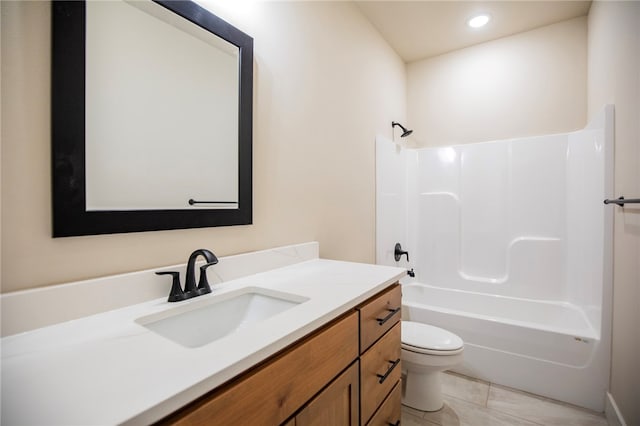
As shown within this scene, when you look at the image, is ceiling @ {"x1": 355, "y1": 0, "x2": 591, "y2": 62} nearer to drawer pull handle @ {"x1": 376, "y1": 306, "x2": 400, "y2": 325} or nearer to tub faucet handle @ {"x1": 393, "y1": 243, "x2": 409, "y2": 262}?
tub faucet handle @ {"x1": 393, "y1": 243, "x2": 409, "y2": 262}

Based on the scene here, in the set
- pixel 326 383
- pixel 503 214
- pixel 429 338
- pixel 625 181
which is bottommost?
Result: pixel 429 338

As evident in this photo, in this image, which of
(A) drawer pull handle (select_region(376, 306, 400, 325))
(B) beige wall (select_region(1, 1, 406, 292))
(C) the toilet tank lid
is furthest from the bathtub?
(A) drawer pull handle (select_region(376, 306, 400, 325))

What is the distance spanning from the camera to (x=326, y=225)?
A: 183 cm

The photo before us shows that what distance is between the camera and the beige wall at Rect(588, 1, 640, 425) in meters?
1.38

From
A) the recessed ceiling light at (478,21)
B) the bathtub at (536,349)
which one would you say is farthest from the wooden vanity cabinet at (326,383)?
the recessed ceiling light at (478,21)

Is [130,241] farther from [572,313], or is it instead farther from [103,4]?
[572,313]

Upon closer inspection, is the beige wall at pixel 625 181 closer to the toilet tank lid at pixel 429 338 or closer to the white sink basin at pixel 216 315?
the toilet tank lid at pixel 429 338

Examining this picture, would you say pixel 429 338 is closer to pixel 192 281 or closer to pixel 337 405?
pixel 337 405

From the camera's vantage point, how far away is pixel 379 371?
1.16m

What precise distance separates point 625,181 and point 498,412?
147 cm

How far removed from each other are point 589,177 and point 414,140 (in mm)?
1448

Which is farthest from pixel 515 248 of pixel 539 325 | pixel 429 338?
pixel 429 338

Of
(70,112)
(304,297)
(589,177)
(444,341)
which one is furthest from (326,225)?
(589,177)

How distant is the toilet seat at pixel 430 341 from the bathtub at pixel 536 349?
1.33 feet
